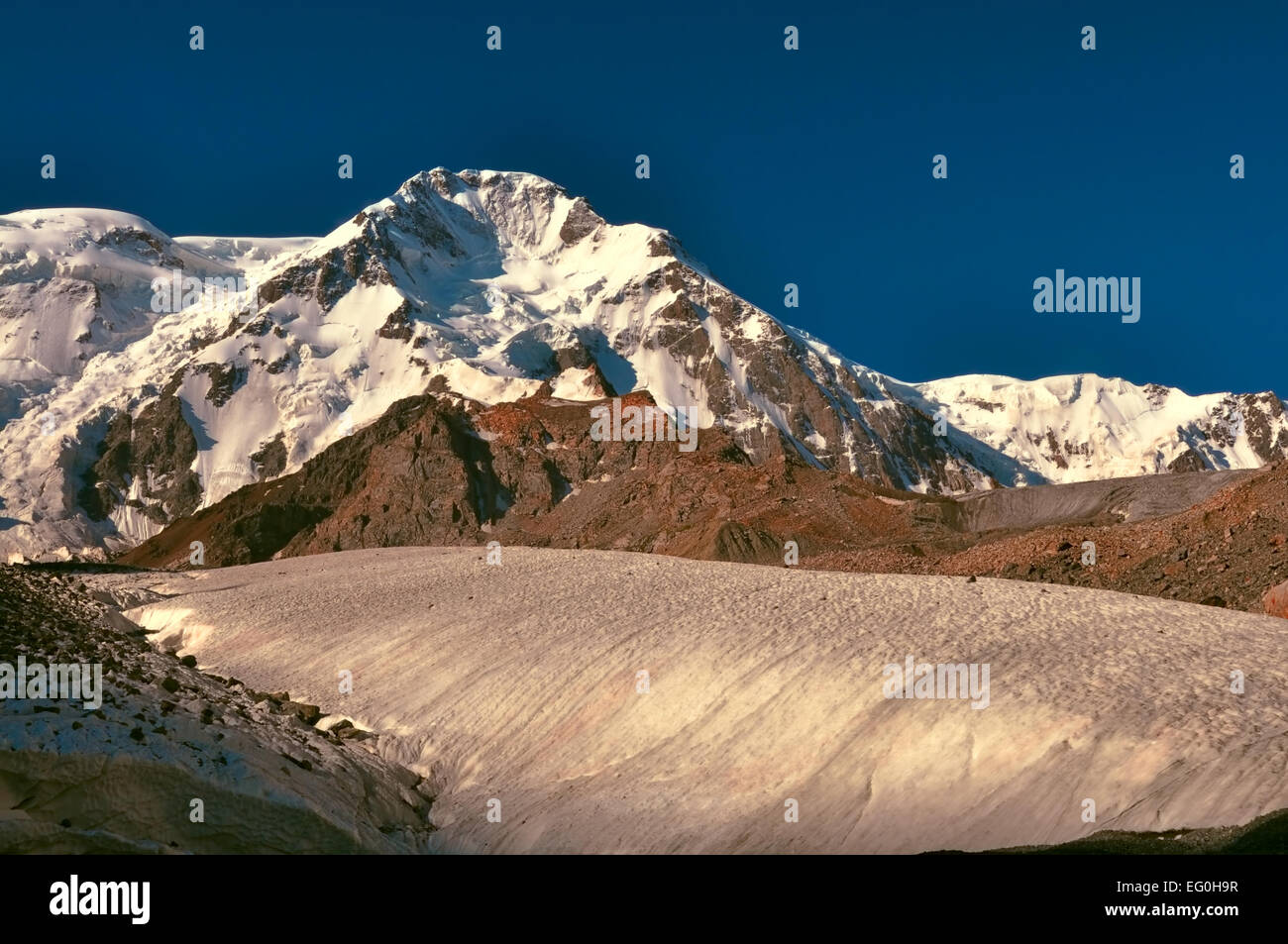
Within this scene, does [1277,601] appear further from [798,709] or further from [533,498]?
[533,498]

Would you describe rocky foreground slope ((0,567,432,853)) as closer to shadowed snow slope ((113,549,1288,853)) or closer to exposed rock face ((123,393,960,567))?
shadowed snow slope ((113,549,1288,853))

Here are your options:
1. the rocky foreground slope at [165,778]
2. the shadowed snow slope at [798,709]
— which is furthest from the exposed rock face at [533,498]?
the rocky foreground slope at [165,778]

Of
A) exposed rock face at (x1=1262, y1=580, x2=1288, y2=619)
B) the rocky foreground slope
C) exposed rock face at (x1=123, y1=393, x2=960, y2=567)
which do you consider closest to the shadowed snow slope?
the rocky foreground slope

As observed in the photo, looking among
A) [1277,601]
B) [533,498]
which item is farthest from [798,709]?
[533,498]

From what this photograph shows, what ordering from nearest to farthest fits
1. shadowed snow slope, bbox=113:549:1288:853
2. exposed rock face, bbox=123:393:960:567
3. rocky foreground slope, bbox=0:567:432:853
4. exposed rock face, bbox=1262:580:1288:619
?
rocky foreground slope, bbox=0:567:432:853, shadowed snow slope, bbox=113:549:1288:853, exposed rock face, bbox=1262:580:1288:619, exposed rock face, bbox=123:393:960:567

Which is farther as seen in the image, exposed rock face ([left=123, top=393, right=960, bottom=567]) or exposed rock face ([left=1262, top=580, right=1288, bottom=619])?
exposed rock face ([left=123, top=393, right=960, bottom=567])
